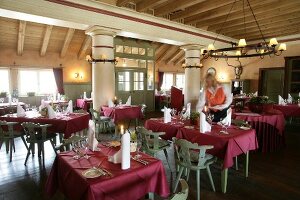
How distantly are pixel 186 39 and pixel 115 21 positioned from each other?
328 cm

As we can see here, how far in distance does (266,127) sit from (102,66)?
4826 millimetres

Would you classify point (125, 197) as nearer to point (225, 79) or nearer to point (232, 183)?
point (232, 183)

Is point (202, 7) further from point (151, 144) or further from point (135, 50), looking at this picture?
point (151, 144)

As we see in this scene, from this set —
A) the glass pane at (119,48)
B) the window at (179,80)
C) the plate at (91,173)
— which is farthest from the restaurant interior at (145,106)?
the window at (179,80)

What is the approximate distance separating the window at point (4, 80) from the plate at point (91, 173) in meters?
9.87

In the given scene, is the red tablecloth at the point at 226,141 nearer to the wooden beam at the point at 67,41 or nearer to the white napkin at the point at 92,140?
the white napkin at the point at 92,140

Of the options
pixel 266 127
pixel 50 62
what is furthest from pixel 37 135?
pixel 50 62

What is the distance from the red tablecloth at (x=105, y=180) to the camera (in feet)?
6.01

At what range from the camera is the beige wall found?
9.54 metres

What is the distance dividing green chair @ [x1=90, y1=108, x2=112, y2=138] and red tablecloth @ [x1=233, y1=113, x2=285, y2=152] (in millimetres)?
3596

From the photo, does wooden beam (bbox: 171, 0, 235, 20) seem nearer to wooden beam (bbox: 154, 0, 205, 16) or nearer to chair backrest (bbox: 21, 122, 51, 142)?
wooden beam (bbox: 154, 0, 205, 16)

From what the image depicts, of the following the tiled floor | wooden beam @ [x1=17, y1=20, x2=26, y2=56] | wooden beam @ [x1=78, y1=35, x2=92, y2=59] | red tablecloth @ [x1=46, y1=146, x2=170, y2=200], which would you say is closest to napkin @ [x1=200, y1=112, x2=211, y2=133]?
the tiled floor

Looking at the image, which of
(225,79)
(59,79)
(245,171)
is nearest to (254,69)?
(225,79)

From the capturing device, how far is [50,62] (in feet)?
34.9
